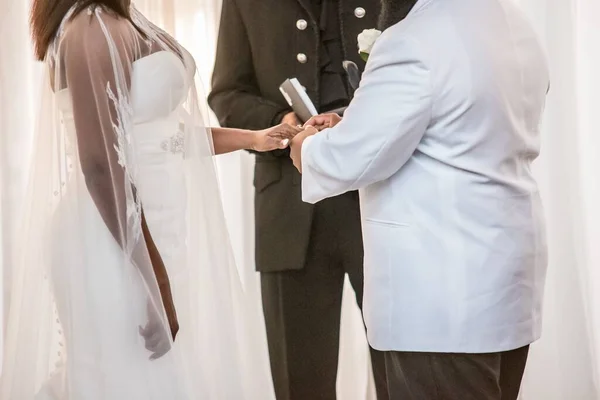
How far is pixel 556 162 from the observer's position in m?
2.26

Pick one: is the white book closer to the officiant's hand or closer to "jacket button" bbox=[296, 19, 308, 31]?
the officiant's hand

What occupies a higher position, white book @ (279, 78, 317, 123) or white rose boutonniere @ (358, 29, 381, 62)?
white rose boutonniere @ (358, 29, 381, 62)

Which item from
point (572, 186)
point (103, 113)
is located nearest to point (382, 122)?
point (103, 113)

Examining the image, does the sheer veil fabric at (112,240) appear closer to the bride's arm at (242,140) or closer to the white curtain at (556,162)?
the bride's arm at (242,140)

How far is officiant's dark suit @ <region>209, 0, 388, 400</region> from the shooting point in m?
1.83

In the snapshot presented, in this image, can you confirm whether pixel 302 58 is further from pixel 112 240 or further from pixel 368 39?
pixel 112 240

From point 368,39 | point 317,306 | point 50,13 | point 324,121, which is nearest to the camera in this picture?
point 50,13

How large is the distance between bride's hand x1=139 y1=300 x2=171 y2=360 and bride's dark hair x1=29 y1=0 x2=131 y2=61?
1.62 ft

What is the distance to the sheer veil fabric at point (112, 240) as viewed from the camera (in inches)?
51.4

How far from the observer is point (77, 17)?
1327 mm

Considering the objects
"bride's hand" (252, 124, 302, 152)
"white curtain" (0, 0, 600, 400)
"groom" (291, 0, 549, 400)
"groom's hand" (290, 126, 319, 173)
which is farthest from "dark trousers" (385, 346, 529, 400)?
"white curtain" (0, 0, 600, 400)

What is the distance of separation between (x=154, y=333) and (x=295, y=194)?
24.6 inches

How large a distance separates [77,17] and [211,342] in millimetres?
629

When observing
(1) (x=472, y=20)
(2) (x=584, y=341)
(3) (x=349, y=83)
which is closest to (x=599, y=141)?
(2) (x=584, y=341)
